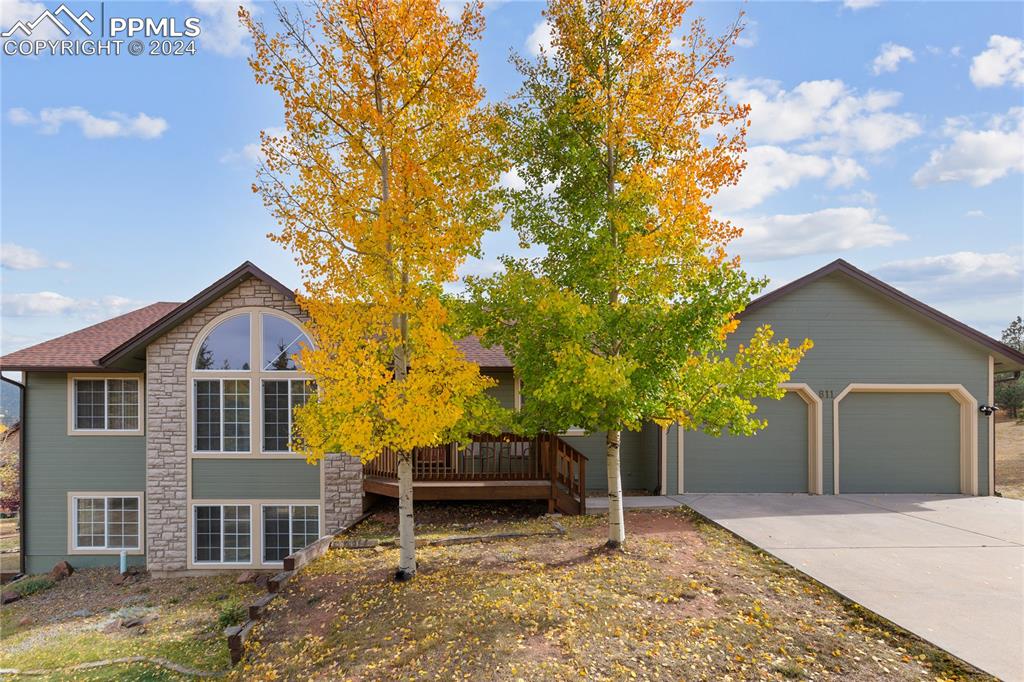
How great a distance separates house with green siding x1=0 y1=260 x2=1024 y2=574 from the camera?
12.7 meters

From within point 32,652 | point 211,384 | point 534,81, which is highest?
point 534,81

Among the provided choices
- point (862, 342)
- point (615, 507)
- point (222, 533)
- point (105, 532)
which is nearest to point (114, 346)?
point (105, 532)

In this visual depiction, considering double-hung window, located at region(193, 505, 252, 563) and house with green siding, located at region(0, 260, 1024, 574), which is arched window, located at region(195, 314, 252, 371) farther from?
double-hung window, located at region(193, 505, 252, 563)

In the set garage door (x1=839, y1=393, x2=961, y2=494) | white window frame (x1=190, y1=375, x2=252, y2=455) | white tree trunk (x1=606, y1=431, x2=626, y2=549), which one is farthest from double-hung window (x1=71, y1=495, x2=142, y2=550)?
garage door (x1=839, y1=393, x2=961, y2=494)

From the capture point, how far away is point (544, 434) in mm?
11844

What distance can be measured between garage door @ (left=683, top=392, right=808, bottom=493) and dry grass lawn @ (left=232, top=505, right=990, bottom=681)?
384cm

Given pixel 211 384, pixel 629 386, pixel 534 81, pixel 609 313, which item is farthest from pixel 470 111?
pixel 211 384

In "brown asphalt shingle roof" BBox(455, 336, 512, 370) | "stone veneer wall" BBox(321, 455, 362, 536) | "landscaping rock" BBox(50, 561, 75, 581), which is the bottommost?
"landscaping rock" BBox(50, 561, 75, 581)

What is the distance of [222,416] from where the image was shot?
42.2 feet

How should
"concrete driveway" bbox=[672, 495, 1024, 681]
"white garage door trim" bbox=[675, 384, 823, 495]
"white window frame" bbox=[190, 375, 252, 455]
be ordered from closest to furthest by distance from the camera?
"concrete driveway" bbox=[672, 495, 1024, 681] < "white garage door trim" bbox=[675, 384, 823, 495] < "white window frame" bbox=[190, 375, 252, 455]

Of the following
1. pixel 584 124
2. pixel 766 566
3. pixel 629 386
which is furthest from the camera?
pixel 584 124

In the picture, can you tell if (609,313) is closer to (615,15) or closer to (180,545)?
(615,15)

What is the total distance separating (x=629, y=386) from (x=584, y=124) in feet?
13.3

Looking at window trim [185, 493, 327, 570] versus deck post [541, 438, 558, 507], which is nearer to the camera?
deck post [541, 438, 558, 507]
